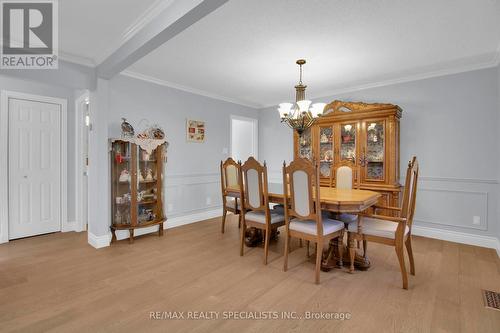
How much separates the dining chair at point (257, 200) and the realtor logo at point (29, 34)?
223cm

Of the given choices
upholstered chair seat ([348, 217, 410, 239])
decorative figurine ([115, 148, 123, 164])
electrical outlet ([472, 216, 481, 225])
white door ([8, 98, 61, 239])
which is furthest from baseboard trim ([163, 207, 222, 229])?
electrical outlet ([472, 216, 481, 225])

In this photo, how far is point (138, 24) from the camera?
2.25 m

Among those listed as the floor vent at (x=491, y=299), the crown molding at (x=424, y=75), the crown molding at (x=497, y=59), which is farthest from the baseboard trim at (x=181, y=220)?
the crown molding at (x=497, y=59)

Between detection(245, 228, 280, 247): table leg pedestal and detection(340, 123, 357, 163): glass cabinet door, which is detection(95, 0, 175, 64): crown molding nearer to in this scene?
detection(245, 228, 280, 247): table leg pedestal

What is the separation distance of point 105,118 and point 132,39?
1.24 m

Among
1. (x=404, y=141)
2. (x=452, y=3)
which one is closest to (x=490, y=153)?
(x=404, y=141)

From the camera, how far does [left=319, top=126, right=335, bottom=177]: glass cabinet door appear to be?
418cm

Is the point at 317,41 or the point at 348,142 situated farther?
the point at 348,142

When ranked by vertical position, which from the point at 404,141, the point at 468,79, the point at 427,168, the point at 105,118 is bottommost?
the point at 427,168

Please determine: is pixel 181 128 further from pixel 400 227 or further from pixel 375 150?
pixel 400 227

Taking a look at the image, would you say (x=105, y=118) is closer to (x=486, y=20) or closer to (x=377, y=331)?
(x=377, y=331)

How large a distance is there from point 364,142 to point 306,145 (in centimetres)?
100

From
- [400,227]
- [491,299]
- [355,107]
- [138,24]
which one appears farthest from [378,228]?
[138,24]

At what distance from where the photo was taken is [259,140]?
18.7 feet
